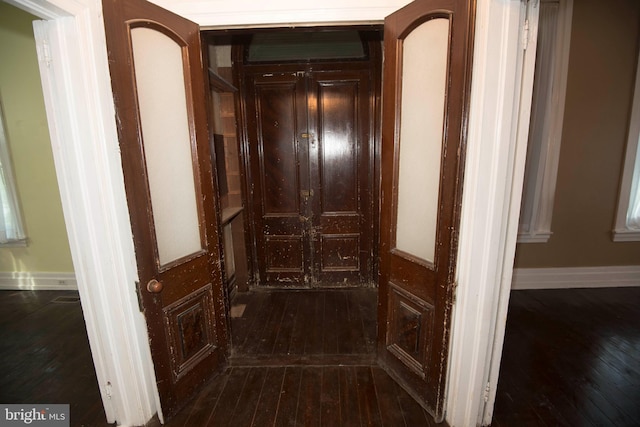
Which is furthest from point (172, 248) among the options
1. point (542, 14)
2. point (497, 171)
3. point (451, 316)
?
point (542, 14)

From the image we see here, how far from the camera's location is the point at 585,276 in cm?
325

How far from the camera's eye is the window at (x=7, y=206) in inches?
124

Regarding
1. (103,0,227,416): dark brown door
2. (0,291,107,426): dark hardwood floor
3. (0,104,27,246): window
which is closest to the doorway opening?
(103,0,227,416): dark brown door

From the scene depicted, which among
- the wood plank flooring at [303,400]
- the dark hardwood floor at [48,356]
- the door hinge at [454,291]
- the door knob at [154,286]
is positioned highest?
the door knob at [154,286]

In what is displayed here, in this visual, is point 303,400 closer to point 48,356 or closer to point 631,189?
point 48,356

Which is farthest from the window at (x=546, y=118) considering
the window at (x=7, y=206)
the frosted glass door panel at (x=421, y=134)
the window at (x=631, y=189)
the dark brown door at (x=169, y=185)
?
the window at (x=7, y=206)

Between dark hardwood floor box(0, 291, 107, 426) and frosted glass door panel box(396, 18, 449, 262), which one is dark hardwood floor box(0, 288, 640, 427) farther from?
frosted glass door panel box(396, 18, 449, 262)

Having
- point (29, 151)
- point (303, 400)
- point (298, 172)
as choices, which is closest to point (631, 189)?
point (298, 172)

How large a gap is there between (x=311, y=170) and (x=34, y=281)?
3.55 m

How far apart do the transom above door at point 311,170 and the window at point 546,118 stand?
1.60 meters

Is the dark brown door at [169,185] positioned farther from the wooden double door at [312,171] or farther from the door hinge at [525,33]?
the door hinge at [525,33]

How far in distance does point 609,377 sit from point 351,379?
1.76 metres

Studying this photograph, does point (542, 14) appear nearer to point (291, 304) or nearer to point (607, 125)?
point (607, 125)

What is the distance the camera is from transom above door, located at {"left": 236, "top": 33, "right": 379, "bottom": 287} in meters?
3.08
